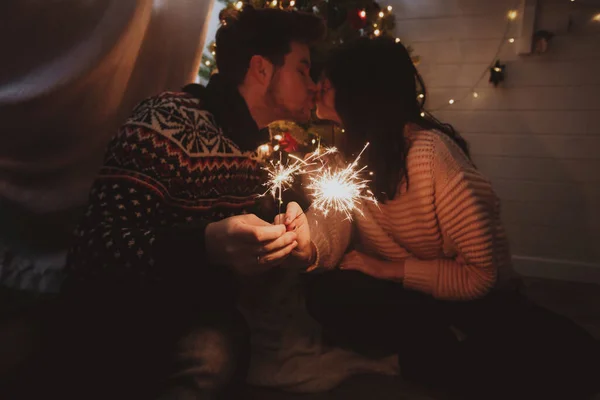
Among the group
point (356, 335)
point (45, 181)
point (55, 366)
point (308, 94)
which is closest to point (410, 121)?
point (308, 94)

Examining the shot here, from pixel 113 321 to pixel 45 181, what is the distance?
1112 mm

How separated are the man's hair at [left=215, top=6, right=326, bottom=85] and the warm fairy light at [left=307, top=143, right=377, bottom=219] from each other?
0.46 metres

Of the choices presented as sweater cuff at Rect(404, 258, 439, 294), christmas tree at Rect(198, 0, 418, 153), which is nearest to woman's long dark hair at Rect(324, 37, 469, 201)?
sweater cuff at Rect(404, 258, 439, 294)

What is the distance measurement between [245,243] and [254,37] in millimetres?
837

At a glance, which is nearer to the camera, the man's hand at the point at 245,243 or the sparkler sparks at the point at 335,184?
the man's hand at the point at 245,243

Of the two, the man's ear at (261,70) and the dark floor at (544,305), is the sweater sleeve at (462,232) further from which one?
the man's ear at (261,70)

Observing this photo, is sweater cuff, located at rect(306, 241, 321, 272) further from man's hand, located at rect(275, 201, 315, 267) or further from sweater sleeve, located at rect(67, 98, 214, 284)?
sweater sleeve, located at rect(67, 98, 214, 284)

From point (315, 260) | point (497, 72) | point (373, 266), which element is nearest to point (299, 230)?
point (315, 260)

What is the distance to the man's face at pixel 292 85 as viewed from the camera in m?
1.69

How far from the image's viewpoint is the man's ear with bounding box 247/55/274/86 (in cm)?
167

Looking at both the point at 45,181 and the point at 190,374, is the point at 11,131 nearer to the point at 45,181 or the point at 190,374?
the point at 45,181

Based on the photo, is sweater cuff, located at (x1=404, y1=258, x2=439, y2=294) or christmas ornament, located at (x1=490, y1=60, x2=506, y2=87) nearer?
sweater cuff, located at (x1=404, y1=258, x2=439, y2=294)

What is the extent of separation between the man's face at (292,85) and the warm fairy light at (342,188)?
10.3 inches

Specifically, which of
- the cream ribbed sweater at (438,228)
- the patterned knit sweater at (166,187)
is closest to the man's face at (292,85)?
the patterned knit sweater at (166,187)
